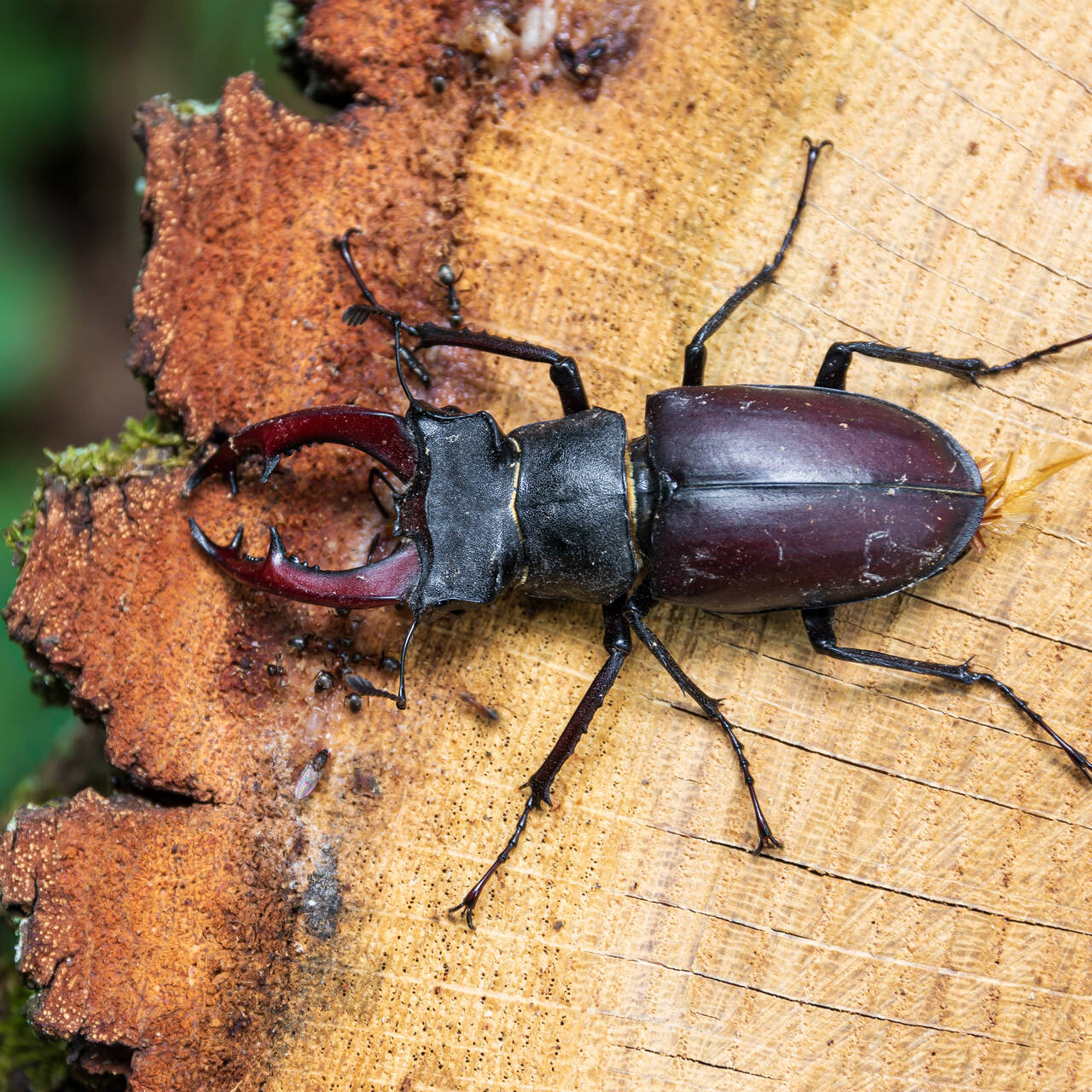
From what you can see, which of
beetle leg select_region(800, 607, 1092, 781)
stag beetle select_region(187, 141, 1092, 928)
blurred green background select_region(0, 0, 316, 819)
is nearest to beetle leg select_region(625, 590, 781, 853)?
stag beetle select_region(187, 141, 1092, 928)

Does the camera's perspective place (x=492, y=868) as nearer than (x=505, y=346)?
Yes

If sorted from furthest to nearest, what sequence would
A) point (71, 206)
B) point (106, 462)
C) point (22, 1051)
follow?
point (71, 206) < point (22, 1051) < point (106, 462)

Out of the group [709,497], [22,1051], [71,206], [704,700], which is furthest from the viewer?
[71,206]

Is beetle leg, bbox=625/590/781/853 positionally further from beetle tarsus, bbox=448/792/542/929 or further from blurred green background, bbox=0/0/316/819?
blurred green background, bbox=0/0/316/819

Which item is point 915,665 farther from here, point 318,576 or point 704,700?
point 318,576

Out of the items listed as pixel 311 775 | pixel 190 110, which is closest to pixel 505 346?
pixel 190 110

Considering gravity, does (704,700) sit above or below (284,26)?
below
